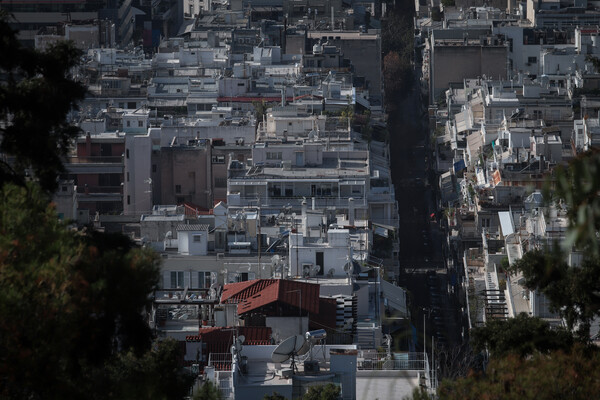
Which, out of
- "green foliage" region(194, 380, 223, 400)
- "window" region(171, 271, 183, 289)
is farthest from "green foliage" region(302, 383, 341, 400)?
"window" region(171, 271, 183, 289)

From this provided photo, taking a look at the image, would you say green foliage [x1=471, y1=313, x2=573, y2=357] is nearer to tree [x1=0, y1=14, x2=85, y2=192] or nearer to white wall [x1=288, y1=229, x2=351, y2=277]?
tree [x1=0, y1=14, x2=85, y2=192]

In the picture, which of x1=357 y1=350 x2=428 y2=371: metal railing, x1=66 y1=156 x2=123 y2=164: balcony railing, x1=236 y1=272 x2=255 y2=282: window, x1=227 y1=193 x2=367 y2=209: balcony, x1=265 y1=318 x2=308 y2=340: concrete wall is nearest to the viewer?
x1=357 y1=350 x2=428 y2=371: metal railing

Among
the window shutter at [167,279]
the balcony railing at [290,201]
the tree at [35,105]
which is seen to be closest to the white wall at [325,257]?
the window shutter at [167,279]

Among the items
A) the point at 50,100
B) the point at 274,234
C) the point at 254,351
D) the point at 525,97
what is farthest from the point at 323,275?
the point at 525,97

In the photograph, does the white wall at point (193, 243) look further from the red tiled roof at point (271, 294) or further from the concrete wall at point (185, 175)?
the concrete wall at point (185, 175)

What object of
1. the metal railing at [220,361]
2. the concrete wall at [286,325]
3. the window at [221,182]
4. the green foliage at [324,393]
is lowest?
the green foliage at [324,393]

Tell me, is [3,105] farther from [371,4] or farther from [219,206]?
[371,4]

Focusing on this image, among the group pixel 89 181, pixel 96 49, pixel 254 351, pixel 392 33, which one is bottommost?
pixel 254 351
